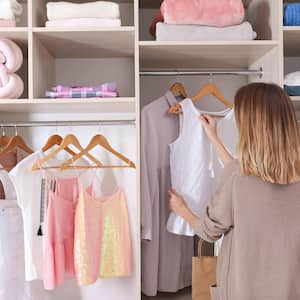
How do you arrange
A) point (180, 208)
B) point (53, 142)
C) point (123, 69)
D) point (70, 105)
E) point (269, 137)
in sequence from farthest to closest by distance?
point (123, 69)
point (53, 142)
point (70, 105)
point (180, 208)
point (269, 137)

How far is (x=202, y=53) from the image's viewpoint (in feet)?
7.94

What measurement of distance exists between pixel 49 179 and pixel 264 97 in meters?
1.06

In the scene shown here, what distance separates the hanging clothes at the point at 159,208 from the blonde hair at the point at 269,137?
0.67 m

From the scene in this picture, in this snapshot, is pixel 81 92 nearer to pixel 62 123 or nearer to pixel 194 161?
pixel 62 123

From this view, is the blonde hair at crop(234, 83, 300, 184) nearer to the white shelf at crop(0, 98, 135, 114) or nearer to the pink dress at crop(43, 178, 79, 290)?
the white shelf at crop(0, 98, 135, 114)

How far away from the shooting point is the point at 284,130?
5.90 ft

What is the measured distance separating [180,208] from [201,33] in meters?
0.74

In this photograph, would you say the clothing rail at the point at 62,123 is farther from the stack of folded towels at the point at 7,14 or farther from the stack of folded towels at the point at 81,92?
the stack of folded towels at the point at 7,14

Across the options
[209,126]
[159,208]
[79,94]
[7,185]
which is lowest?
[159,208]

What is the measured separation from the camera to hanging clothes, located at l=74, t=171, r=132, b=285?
91.0 inches

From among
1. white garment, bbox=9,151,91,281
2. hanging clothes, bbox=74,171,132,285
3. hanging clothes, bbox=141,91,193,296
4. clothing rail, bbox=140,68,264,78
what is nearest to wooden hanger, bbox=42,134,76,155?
white garment, bbox=9,151,91,281

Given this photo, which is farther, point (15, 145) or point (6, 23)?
point (15, 145)

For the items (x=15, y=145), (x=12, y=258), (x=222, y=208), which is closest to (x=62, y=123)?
(x=15, y=145)

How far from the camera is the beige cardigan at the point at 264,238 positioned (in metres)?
1.81
